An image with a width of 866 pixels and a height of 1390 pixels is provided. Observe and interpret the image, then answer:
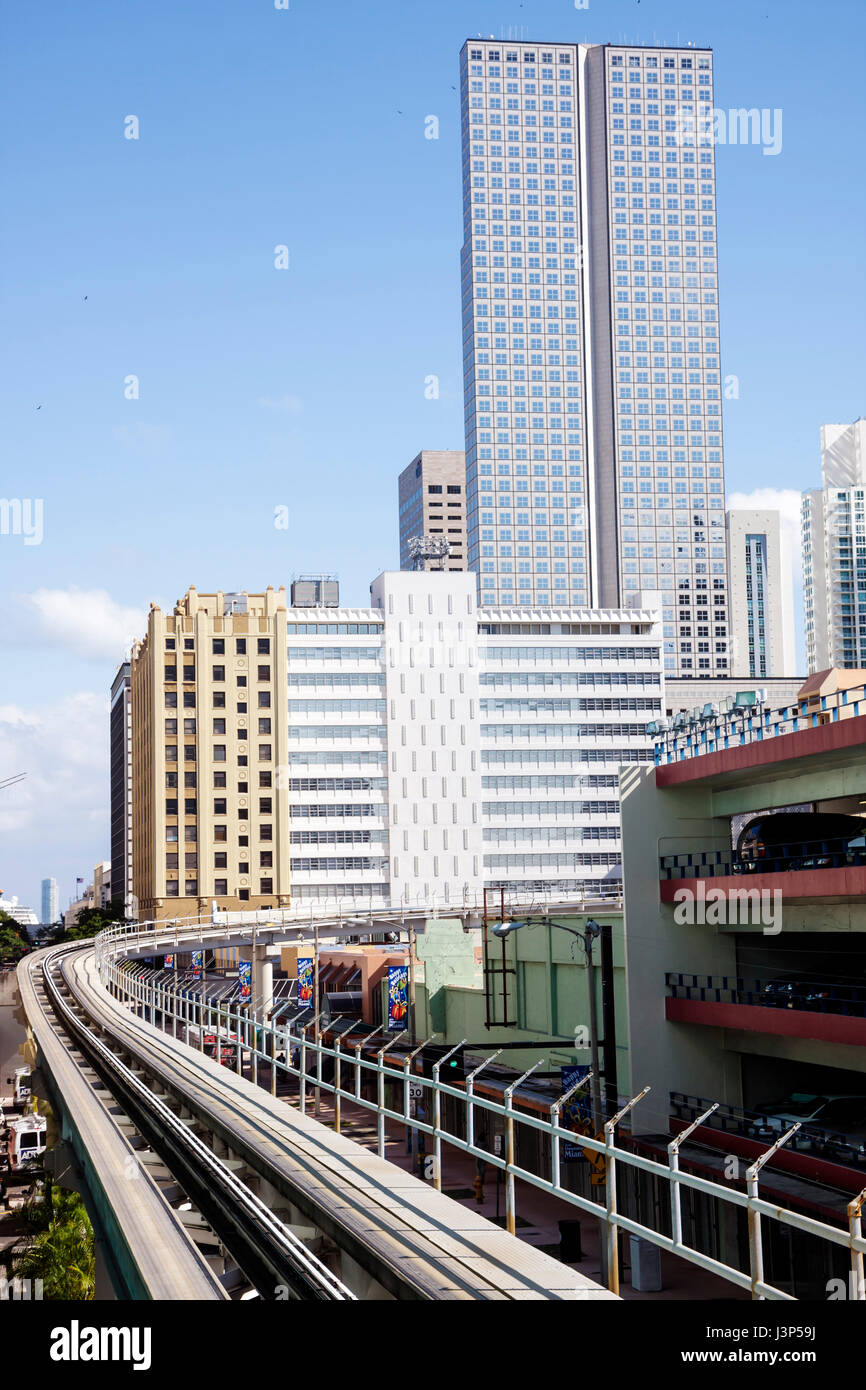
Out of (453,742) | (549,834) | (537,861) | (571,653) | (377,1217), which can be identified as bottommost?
(537,861)

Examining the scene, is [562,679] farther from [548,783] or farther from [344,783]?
[344,783]

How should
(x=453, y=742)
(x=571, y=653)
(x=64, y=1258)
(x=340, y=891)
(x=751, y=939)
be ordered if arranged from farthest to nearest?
(x=571, y=653), (x=453, y=742), (x=340, y=891), (x=751, y=939), (x=64, y=1258)

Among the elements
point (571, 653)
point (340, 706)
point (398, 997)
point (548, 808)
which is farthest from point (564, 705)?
point (398, 997)

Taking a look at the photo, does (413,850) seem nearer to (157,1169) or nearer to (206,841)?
(206,841)

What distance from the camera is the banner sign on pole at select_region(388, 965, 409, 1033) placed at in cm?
6894

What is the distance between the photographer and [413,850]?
144000 millimetres

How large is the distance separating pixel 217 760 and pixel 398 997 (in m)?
76.5

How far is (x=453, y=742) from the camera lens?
5709 inches

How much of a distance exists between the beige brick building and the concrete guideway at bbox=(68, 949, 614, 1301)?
357 feet

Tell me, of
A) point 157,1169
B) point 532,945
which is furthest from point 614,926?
point 157,1169

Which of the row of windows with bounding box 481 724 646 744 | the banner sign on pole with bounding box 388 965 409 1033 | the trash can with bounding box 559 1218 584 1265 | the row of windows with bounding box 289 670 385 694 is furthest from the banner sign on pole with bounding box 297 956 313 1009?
the row of windows with bounding box 481 724 646 744

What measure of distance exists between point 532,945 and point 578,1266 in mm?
16085

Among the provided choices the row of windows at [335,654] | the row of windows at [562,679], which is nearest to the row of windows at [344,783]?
the row of windows at [335,654]

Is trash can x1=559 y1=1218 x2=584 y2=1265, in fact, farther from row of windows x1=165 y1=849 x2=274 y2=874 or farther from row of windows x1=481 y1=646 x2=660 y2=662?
row of windows x1=481 y1=646 x2=660 y2=662
